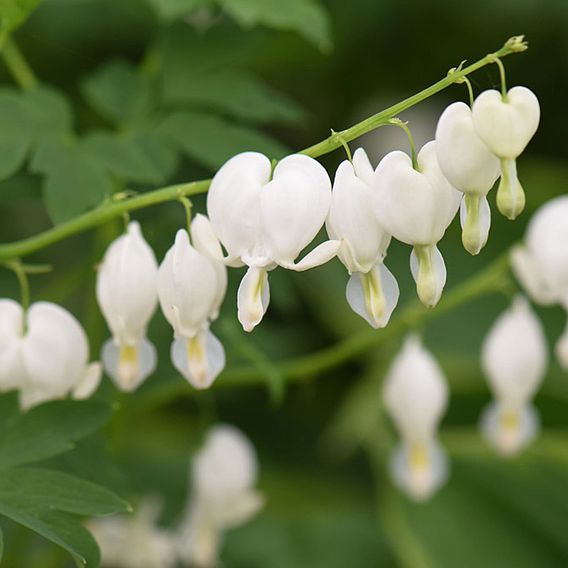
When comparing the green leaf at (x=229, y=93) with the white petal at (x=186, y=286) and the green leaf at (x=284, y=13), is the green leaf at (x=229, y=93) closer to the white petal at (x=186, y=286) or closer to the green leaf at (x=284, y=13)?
the green leaf at (x=284, y=13)

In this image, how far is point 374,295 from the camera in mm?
891

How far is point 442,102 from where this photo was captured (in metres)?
2.30

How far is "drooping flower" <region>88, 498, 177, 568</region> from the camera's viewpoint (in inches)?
58.2

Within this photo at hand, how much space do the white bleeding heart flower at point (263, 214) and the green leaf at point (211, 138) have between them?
317mm

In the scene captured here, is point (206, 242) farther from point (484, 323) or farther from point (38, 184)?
point (484, 323)

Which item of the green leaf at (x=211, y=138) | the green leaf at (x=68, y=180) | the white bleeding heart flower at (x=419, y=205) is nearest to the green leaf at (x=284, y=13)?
the green leaf at (x=211, y=138)

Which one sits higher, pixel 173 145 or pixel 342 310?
pixel 173 145

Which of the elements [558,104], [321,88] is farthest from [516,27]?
[321,88]

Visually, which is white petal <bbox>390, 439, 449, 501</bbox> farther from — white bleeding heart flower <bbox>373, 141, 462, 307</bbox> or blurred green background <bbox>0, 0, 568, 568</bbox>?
white bleeding heart flower <bbox>373, 141, 462, 307</bbox>

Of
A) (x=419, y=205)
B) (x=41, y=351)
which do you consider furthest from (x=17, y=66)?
(x=419, y=205)

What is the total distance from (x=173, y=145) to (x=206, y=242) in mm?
346

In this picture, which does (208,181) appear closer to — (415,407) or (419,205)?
(419,205)

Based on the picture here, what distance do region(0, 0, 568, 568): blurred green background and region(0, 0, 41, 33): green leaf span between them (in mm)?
179

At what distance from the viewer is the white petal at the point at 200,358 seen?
3.17 ft
